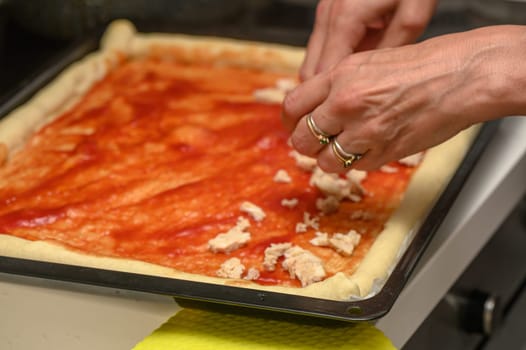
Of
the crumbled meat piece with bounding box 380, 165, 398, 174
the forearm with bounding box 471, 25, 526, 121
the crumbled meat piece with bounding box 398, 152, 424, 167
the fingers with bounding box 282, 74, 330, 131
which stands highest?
the forearm with bounding box 471, 25, 526, 121

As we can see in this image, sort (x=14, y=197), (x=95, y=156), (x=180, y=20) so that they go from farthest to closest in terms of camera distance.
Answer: (x=180, y=20)
(x=95, y=156)
(x=14, y=197)

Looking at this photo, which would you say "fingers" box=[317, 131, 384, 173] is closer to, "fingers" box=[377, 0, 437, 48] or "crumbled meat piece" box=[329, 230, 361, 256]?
"crumbled meat piece" box=[329, 230, 361, 256]

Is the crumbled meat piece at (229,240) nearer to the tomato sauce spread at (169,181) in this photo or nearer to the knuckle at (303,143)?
the tomato sauce spread at (169,181)

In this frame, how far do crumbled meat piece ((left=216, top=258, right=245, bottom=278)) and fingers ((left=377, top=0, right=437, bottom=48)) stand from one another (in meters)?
0.51

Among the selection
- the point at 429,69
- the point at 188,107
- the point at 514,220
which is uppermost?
the point at 429,69

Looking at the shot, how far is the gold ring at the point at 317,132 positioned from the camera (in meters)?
1.27

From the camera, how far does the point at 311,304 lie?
112cm

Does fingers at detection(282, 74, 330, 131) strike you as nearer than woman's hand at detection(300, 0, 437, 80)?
Yes

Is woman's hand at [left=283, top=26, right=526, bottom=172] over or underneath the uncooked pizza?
over

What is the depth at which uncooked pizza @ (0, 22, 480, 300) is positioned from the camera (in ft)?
4.24

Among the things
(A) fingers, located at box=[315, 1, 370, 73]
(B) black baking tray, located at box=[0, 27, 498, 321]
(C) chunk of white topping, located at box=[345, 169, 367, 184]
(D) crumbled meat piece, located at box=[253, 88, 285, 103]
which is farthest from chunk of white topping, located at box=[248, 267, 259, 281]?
(D) crumbled meat piece, located at box=[253, 88, 285, 103]

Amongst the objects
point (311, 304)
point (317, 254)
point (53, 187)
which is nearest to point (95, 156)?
point (53, 187)

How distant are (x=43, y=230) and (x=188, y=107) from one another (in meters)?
0.52

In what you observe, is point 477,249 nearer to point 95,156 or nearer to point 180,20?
point 95,156
